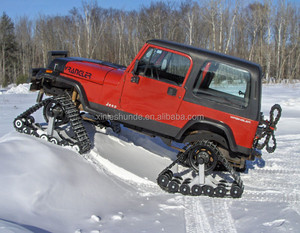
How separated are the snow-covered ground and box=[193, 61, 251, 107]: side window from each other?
153 centimetres

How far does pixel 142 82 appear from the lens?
4992mm

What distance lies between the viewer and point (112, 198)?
4.36m

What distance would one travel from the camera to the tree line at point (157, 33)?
101 ft

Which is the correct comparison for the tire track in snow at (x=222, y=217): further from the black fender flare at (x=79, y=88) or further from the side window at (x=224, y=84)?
the black fender flare at (x=79, y=88)

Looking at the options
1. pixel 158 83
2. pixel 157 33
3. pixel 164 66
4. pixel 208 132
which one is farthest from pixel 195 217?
pixel 157 33

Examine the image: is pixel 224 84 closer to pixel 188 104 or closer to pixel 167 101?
pixel 188 104

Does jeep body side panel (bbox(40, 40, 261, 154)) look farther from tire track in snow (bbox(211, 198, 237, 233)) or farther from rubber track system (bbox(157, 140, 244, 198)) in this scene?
tire track in snow (bbox(211, 198, 237, 233))

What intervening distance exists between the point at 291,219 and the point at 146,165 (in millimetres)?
2725

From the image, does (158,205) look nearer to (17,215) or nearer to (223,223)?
(223,223)

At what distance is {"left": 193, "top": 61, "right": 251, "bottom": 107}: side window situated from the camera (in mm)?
4711

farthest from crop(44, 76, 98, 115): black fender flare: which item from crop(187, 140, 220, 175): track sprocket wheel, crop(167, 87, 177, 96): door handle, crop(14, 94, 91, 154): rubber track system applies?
crop(187, 140, 220, 175): track sprocket wheel

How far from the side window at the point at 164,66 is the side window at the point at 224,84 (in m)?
0.30

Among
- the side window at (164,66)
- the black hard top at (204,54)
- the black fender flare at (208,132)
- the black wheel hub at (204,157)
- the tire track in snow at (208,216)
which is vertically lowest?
the tire track in snow at (208,216)

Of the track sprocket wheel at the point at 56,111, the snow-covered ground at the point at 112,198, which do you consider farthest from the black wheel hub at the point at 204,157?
the track sprocket wheel at the point at 56,111
